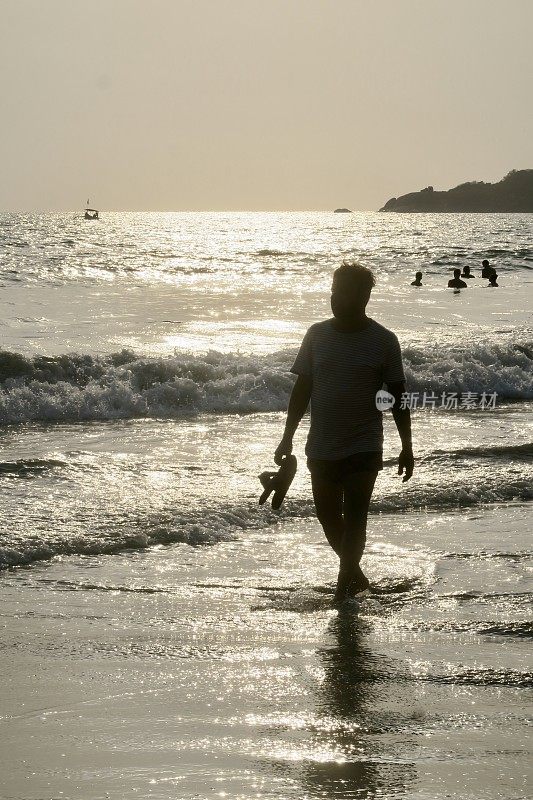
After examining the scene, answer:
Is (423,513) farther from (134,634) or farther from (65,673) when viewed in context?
(65,673)

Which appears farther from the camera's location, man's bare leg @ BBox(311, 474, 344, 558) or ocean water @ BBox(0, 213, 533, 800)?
man's bare leg @ BBox(311, 474, 344, 558)

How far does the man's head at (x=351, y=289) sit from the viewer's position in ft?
17.4

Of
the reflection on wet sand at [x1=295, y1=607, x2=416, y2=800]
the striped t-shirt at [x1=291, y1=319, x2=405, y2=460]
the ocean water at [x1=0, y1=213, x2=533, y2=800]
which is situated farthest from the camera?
the striped t-shirt at [x1=291, y1=319, x2=405, y2=460]

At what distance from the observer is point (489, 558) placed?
6516 millimetres

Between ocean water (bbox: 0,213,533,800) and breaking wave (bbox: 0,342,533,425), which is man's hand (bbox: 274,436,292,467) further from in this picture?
Answer: breaking wave (bbox: 0,342,533,425)

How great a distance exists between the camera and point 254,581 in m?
6.04

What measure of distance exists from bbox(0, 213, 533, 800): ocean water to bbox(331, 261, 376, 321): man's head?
1528 mm

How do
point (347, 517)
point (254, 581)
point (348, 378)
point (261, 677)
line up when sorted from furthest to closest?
point (254, 581), point (347, 517), point (348, 378), point (261, 677)

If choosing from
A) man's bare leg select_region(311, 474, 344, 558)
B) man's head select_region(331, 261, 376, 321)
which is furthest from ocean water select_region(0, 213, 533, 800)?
man's head select_region(331, 261, 376, 321)

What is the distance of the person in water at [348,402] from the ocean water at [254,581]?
1.76 feet

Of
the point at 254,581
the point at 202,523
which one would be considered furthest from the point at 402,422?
the point at 202,523

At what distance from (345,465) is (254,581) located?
1003 mm

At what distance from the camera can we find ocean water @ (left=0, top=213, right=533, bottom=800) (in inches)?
142

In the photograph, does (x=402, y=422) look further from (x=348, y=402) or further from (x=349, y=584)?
(x=349, y=584)
